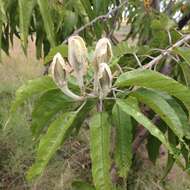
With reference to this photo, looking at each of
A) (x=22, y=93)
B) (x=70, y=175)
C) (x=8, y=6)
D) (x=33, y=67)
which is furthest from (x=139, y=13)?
(x=33, y=67)

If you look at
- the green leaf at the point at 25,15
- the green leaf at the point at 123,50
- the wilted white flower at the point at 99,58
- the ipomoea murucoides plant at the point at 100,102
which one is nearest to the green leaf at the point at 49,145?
the ipomoea murucoides plant at the point at 100,102

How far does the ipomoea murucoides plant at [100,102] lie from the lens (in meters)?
0.85

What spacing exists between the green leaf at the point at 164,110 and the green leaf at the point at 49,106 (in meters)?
0.15

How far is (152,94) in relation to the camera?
928mm

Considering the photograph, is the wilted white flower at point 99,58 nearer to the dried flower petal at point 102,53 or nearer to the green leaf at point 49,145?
the dried flower petal at point 102,53

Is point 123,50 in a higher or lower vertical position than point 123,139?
higher

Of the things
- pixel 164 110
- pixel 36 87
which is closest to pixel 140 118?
pixel 164 110

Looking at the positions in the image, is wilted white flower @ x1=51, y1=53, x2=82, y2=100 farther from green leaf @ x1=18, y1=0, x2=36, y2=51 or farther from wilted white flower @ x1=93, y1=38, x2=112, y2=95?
green leaf @ x1=18, y1=0, x2=36, y2=51

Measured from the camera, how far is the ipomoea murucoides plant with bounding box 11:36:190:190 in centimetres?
85

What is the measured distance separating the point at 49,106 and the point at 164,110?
0.24 m

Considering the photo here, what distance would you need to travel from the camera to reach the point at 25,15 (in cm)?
140

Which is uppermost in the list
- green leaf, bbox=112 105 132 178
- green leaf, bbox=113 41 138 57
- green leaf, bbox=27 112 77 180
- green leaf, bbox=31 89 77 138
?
green leaf, bbox=113 41 138 57

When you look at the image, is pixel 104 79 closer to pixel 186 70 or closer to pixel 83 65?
pixel 83 65

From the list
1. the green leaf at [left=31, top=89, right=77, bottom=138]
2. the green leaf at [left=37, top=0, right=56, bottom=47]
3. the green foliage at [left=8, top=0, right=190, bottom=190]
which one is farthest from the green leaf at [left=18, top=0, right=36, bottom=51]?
the green leaf at [left=31, top=89, right=77, bottom=138]
